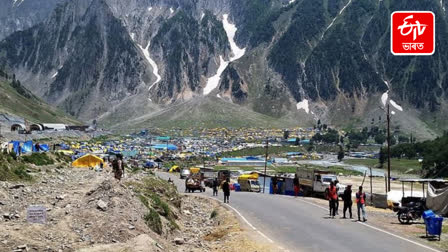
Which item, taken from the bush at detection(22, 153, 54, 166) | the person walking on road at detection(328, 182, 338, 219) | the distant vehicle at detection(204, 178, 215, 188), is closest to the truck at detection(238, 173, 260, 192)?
the distant vehicle at detection(204, 178, 215, 188)

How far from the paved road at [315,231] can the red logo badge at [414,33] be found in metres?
7.45

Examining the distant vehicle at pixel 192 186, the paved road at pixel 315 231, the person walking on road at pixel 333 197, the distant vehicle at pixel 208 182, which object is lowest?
the distant vehicle at pixel 208 182

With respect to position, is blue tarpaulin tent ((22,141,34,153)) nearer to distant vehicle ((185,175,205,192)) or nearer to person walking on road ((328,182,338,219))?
distant vehicle ((185,175,205,192))

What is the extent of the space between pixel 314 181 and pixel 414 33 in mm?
33487

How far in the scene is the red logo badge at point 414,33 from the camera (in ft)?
60.5

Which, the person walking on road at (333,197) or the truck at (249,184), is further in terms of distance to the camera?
the truck at (249,184)

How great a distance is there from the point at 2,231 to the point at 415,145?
176 meters

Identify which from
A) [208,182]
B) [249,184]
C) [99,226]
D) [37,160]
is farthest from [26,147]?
[99,226]

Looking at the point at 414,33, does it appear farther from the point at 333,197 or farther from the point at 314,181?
the point at 314,181

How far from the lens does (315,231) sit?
2620cm

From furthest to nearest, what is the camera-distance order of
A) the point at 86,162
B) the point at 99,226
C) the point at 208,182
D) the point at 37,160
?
the point at 208,182 < the point at 86,162 < the point at 37,160 < the point at 99,226

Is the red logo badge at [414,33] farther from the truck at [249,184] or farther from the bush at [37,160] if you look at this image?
the truck at [249,184]

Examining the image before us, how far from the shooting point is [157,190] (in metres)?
40.4

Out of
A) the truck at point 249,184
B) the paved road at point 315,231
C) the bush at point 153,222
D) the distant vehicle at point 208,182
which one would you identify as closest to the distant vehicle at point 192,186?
the truck at point 249,184
